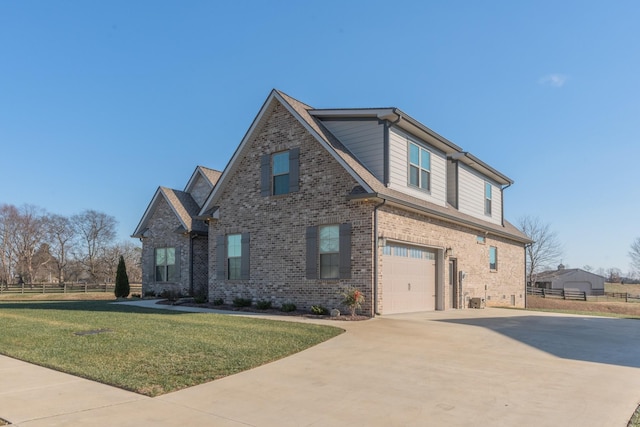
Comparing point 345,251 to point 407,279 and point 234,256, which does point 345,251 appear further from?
point 234,256

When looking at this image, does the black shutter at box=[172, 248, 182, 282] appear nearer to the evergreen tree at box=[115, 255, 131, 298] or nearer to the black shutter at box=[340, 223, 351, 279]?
the evergreen tree at box=[115, 255, 131, 298]

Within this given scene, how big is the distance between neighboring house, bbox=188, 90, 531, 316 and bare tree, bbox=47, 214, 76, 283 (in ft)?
171

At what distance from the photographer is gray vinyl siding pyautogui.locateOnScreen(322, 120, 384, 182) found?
632 inches

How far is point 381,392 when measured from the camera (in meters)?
6.39

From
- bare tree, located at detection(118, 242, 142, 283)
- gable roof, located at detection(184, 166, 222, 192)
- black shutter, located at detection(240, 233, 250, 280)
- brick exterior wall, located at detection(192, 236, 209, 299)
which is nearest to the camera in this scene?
black shutter, located at detection(240, 233, 250, 280)

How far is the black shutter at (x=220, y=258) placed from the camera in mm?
19000

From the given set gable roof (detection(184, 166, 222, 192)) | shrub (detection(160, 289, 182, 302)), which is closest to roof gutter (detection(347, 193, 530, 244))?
shrub (detection(160, 289, 182, 302))

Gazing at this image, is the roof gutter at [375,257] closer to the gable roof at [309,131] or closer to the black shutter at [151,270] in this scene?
the gable roof at [309,131]

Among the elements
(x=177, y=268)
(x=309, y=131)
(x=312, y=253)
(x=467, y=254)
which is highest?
(x=309, y=131)

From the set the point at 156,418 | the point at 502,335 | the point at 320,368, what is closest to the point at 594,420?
the point at 320,368

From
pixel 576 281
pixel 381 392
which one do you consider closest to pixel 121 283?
pixel 381 392

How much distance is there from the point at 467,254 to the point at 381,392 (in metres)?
14.8

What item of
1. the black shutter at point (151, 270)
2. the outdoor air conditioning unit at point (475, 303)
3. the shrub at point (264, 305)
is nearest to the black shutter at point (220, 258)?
the shrub at point (264, 305)

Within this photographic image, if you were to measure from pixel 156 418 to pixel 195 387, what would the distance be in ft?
4.26
